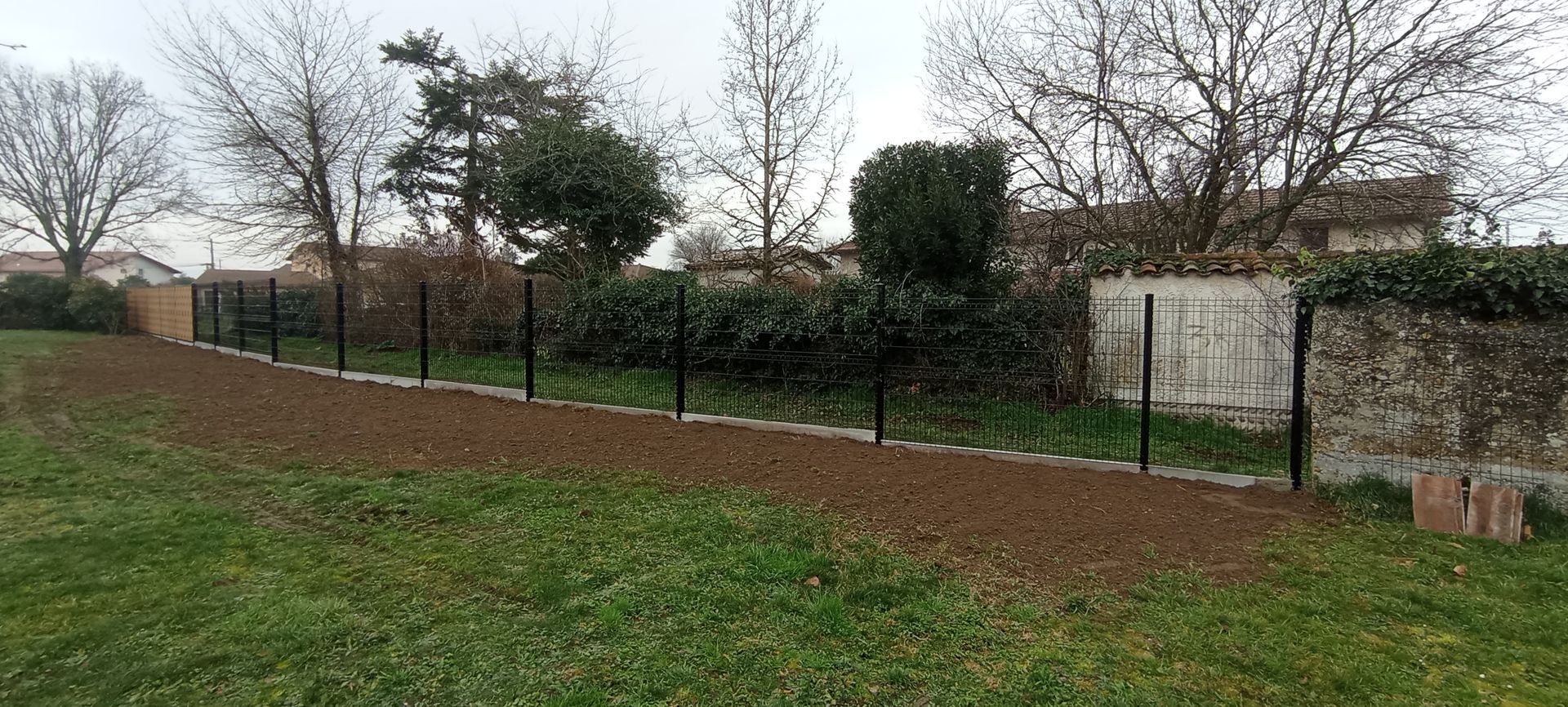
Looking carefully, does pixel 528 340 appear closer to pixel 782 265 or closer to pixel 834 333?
pixel 834 333

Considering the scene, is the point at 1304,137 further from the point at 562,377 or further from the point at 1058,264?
the point at 562,377

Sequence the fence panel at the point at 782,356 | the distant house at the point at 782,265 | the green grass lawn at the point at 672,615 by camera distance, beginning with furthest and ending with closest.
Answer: the distant house at the point at 782,265
the fence panel at the point at 782,356
the green grass lawn at the point at 672,615

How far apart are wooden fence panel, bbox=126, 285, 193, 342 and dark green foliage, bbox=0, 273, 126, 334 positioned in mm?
391

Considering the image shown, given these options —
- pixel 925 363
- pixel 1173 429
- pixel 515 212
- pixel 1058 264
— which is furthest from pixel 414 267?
pixel 1173 429

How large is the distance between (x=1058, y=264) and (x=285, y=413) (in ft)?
36.7

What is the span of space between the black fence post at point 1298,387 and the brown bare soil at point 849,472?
26cm

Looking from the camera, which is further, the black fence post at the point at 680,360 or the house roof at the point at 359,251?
the house roof at the point at 359,251

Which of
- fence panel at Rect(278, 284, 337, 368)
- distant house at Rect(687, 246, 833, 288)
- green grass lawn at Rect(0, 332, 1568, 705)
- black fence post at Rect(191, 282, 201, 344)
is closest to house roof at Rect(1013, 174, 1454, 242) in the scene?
distant house at Rect(687, 246, 833, 288)

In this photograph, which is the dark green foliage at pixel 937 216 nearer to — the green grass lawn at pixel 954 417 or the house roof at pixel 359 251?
the green grass lawn at pixel 954 417

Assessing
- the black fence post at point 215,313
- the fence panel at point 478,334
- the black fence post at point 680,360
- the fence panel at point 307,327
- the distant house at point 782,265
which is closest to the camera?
the black fence post at point 680,360

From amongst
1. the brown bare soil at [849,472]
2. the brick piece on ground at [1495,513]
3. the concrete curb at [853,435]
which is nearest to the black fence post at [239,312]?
the brown bare soil at [849,472]

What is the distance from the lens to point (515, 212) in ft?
47.0

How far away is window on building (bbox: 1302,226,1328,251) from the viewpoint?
35.5 ft

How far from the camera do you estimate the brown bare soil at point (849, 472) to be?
13.7ft
